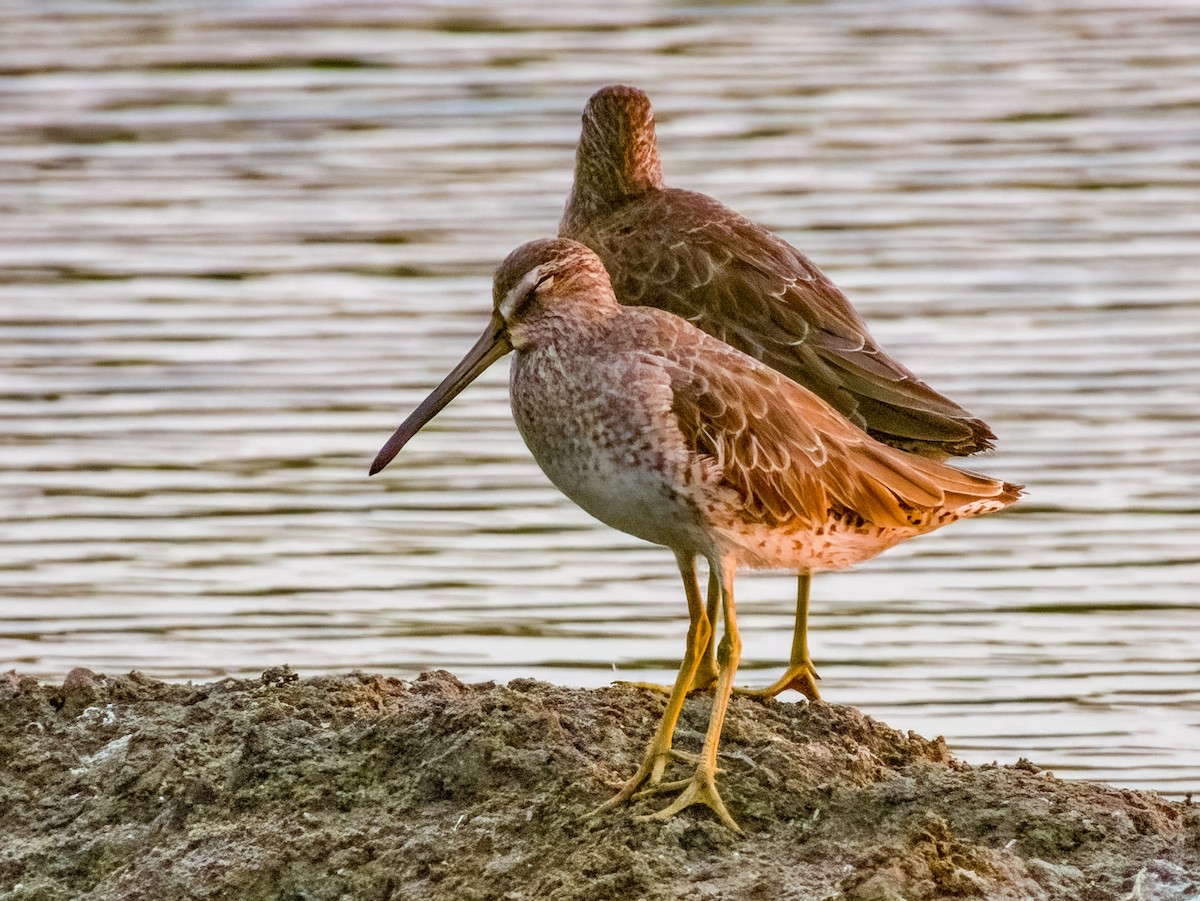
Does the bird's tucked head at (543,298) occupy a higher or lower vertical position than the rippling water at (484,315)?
higher

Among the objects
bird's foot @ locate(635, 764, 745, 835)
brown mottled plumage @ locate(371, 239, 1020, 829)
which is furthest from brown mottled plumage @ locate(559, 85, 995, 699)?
bird's foot @ locate(635, 764, 745, 835)

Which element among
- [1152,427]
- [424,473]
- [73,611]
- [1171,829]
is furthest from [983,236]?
[1171,829]

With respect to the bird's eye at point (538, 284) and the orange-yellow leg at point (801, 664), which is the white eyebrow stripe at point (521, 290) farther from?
the orange-yellow leg at point (801, 664)

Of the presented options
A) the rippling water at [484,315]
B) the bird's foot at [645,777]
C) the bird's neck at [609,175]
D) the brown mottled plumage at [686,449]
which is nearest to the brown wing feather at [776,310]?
the bird's neck at [609,175]

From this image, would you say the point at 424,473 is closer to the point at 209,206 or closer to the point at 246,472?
the point at 246,472

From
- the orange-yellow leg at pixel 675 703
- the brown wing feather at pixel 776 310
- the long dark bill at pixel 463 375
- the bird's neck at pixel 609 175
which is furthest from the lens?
the bird's neck at pixel 609 175

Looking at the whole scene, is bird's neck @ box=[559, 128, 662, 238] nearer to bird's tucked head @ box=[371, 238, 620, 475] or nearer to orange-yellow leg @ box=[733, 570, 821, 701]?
orange-yellow leg @ box=[733, 570, 821, 701]

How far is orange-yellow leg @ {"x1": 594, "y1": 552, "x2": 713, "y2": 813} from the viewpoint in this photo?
6.48 metres

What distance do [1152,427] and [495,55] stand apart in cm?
855

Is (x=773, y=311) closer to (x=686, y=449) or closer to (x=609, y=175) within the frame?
(x=609, y=175)

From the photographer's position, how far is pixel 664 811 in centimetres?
636

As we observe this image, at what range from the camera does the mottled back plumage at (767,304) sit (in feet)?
24.6

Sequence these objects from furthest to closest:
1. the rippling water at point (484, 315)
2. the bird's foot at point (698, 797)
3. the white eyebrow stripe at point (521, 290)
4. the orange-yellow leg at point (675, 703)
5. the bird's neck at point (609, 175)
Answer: the rippling water at point (484, 315)
the bird's neck at point (609, 175)
the white eyebrow stripe at point (521, 290)
the orange-yellow leg at point (675, 703)
the bird's foot at point (698, 797)

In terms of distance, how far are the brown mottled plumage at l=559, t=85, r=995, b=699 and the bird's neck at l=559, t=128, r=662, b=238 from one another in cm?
8
